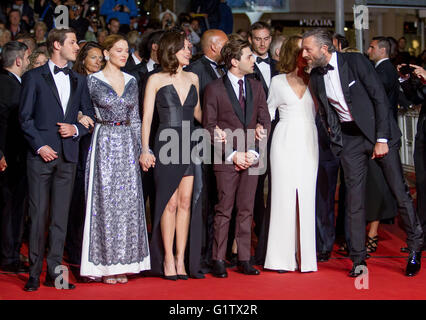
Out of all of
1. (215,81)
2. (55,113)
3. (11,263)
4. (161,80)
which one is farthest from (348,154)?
(11,263)

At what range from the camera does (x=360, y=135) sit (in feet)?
18.7

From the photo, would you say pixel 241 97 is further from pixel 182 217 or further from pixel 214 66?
pixel 182 217

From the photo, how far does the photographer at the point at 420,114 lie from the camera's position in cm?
632

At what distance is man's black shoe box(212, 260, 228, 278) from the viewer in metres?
5.69

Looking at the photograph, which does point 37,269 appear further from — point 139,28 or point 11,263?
point 139,28

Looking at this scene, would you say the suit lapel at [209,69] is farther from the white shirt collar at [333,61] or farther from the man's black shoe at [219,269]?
the man's black shoe at [219,269]

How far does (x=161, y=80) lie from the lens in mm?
5602

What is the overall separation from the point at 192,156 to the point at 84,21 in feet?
17.9

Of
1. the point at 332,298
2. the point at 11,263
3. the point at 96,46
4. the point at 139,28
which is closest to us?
the point at 332,298

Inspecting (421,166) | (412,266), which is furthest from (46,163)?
(421,166)

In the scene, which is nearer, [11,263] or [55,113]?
[55,113]

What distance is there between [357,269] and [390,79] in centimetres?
237

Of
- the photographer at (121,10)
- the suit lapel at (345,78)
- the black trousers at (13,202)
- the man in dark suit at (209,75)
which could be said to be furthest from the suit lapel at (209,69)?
the photographer at (121,10)

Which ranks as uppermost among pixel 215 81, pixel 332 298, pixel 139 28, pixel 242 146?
pixel 139 28
